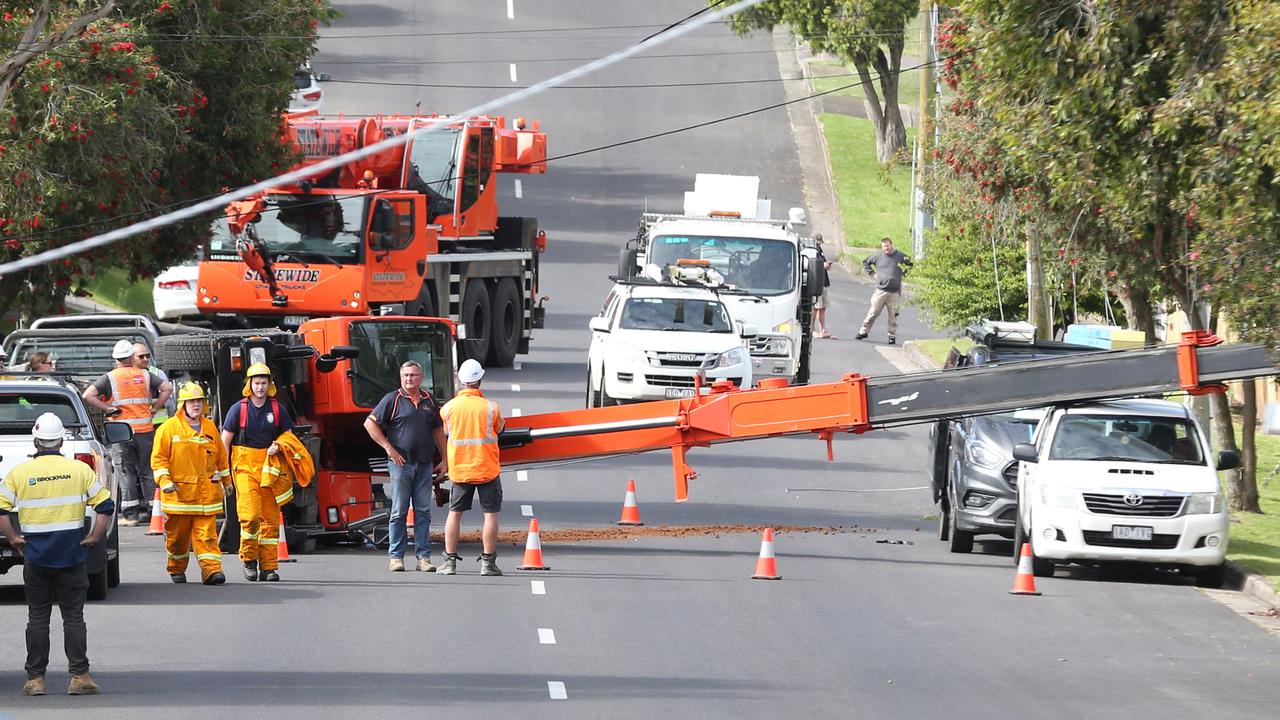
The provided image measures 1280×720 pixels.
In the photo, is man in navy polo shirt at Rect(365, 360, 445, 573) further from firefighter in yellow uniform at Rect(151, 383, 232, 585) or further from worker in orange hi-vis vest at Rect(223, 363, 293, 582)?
firefighter in yellow uniform at Rect(151, 383, 232, 585)

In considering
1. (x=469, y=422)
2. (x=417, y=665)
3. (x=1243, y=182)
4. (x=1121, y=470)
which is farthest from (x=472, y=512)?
(x=1243, y=182)

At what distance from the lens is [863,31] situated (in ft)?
161

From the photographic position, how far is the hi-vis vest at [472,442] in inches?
620

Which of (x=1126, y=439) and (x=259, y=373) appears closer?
(x=259, y=373)

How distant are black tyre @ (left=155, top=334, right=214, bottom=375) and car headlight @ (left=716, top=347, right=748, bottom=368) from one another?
8.72 m

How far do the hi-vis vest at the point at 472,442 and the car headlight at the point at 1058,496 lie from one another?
4.85 metres

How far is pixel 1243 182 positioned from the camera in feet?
42.0

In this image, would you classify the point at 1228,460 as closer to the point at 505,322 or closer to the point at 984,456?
the point at 984,456

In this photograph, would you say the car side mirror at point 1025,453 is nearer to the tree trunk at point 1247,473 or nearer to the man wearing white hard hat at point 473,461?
the man wearing white hard hat at point 473,461

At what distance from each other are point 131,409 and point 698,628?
7.80 m

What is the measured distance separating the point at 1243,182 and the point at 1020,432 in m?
6.42

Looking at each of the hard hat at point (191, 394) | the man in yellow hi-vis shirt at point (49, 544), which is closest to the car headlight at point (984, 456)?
the hard hat at point (191, 394)

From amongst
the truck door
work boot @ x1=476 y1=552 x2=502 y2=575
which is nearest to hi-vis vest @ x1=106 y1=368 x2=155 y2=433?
work boot @ x1=476 y1=552 x2=502 y2=575

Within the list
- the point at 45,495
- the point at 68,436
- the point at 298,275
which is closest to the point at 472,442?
the point at 68,436
